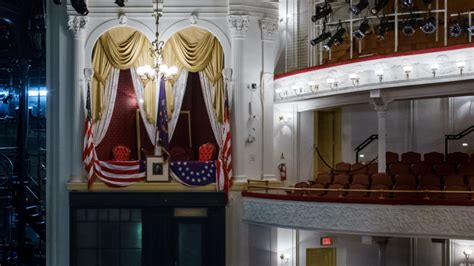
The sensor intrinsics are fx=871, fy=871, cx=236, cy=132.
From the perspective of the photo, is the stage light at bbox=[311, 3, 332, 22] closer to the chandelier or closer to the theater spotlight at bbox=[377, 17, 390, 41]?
the theater spotlight at bbox=[377, 17, 390, 41]

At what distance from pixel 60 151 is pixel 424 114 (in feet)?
35.9

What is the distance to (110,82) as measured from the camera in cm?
2641

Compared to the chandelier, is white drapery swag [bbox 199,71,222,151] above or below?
below

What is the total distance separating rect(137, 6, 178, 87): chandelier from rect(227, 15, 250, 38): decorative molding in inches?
80.6

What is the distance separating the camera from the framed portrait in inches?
998

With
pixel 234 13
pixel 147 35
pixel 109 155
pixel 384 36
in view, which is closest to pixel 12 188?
pixel 109 155

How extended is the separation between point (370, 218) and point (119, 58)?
9.44 meters

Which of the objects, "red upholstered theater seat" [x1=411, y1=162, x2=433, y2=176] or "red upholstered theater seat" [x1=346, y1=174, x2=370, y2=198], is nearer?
"red upholstered theater seat" [x1=346, y1=174, x2=370, y2=198]

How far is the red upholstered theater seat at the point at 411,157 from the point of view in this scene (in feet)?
80.4

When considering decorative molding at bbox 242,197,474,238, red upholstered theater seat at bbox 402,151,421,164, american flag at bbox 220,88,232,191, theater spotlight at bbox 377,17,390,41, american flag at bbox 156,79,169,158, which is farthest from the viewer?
american flag at bbox 156,79,169,158

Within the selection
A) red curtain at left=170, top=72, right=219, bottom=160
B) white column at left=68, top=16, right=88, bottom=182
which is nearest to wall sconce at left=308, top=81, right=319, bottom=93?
red curtain at left=170, top=72, right=219, bottom=160

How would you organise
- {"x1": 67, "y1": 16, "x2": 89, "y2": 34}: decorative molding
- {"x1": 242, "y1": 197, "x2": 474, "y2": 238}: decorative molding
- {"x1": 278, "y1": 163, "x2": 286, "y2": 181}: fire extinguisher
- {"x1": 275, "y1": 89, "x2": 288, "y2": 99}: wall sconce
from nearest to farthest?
{"x1": 242, "y1": 197, "x2": 474, "y2": 238}: decorative molding → {"x1": 67, "y1": 16, "x2": 89, "y2": 34}: decorative molding → {"x1": 275, "y1": 89, "x2": 288, "y2": 99}: wall sconce → {"x1": 278, "y1": 163, "x2": 286, "y2": 181}: fire extinguisher

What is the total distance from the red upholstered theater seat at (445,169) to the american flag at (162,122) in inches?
307

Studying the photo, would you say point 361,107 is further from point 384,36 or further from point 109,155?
point 109,155
